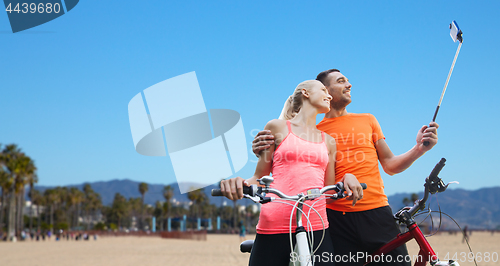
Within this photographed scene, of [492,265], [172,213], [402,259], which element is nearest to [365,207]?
[402,259]

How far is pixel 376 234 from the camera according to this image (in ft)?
10.2

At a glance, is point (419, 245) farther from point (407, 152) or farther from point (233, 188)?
point (233, 188)

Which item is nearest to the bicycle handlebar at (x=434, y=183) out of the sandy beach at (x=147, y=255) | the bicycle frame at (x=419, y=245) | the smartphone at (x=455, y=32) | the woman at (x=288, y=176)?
the bicycle frame at (x=419, y=245)

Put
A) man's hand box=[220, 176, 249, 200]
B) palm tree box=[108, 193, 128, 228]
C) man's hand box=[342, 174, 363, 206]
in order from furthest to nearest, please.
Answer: palm tree box=[108, 193, 128, 228], man's hand box=[342, 174, 363, 206], man's hand box=[220, 176, 249, 200]

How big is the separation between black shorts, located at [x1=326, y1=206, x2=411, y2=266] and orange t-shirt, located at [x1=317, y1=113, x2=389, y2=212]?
6 cm

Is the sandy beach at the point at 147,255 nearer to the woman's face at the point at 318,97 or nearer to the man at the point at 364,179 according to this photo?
the man at the point at 364,179

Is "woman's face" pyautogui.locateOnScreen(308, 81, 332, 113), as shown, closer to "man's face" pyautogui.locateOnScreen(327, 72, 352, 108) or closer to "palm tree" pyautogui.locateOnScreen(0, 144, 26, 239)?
"man's face" pyautogui.locateOnScreen(327, 72, 352, 108)

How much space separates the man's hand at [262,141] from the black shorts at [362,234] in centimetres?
89

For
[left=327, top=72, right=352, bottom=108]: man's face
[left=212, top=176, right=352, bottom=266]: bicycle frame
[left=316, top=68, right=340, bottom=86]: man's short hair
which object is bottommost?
[left=212, top=176, right=352, bottom=266]: bicycle frame

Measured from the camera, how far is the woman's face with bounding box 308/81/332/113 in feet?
9.11

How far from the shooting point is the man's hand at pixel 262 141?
8.59 feet

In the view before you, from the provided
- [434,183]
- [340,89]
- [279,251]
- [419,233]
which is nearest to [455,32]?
[340,89]

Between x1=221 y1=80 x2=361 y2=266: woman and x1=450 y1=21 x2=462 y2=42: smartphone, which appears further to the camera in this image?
x1=450 y1=21 x2=462 y2=42: smartphone

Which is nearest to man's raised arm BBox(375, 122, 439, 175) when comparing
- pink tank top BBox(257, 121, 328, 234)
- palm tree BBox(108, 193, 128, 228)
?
pink tank top BBox(257, 121, 328, 234)
